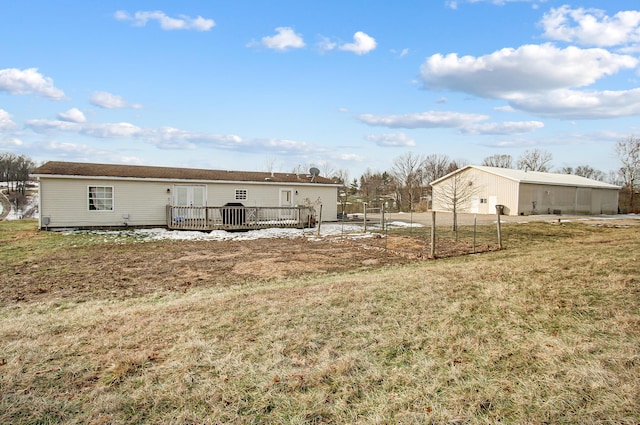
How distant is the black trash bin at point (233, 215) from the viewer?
56.3 ft

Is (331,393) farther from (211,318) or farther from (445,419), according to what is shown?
(211,318)

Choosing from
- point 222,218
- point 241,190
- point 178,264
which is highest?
point 241,190

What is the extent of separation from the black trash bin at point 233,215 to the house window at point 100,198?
5651 mm

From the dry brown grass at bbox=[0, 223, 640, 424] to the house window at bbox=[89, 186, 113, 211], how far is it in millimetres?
13521

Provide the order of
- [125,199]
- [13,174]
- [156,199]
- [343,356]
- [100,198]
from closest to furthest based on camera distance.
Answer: [343,356] → [100,198] → [125,199] → [156,199] → [13,174]

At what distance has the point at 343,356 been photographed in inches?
132

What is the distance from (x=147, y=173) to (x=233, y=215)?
17.5ft

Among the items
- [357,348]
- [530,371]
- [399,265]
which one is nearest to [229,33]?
[399,265]

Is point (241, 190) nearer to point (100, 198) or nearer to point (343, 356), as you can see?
point (100, 198)

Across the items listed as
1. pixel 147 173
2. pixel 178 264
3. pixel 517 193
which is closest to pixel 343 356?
pixel 178 264

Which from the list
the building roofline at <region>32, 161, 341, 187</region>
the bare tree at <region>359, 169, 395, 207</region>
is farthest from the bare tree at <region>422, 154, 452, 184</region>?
the building roofline at <region>32, 161, 341, 187</region>

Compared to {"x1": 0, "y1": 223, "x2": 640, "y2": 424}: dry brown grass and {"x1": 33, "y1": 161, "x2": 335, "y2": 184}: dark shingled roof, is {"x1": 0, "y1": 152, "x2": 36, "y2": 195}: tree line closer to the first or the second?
{"x1": 33, "y1": 161, "x2": 335, "y2": 184}: dark shingled roof

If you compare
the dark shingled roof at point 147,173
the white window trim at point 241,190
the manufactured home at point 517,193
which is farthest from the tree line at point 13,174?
the manufactured home at point 517,193

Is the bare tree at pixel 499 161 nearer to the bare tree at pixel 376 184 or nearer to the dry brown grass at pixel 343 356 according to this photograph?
the bare tree at pixel 376 184
